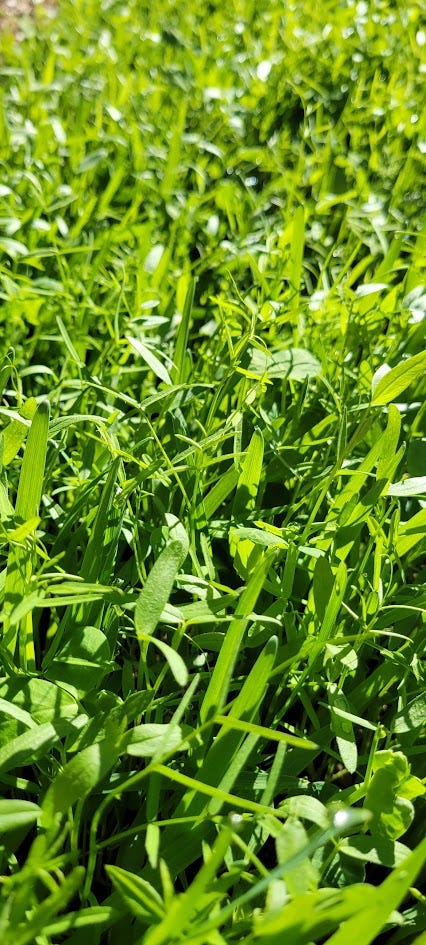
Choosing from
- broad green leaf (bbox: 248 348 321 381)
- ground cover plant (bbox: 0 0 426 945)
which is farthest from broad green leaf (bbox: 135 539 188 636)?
broad green leaf (bbox: 248 348 321 381)

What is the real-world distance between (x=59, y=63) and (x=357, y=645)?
2.62m

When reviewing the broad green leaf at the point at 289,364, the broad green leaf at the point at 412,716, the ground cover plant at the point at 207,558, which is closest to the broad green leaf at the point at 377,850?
the ground cover plant at the point at 207,558

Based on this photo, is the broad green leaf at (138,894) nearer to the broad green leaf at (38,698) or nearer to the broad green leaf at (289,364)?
the broad green leaf at (38,698)

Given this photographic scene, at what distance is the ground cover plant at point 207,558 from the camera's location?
78 centimetres

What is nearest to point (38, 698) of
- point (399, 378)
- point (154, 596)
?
point (154, 596)

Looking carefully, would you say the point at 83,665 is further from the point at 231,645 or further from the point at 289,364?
the point at 289,364

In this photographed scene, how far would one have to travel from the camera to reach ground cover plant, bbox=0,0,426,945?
783 millimetres

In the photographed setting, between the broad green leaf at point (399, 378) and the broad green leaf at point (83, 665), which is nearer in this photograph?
the broad green leaf at point (83, 665)

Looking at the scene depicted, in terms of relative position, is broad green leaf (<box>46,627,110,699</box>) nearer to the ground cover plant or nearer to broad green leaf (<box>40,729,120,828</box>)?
the ground cover plant

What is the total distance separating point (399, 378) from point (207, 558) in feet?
1.12

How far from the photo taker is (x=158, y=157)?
222 centimetres

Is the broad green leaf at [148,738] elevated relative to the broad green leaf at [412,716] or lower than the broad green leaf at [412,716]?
elevated

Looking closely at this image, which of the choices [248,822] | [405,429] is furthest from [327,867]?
[405,429]

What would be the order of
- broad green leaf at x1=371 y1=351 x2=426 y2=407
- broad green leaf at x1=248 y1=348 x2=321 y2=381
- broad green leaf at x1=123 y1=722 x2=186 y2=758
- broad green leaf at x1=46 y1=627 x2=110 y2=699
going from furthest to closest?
broad green leaf at x1=248 y1=348 x2=321 y2=381 → broad green leaf at x1=371 y1=351 x2=426 y2=407 → broad green leaf at x1=46 y1=627 x2=110 y2=699 → broad green leaf at x1=123 y1=722 x2=186 y2=758
